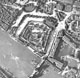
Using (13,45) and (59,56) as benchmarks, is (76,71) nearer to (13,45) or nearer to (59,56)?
(59,56)

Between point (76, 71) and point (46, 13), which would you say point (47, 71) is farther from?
point (46, 13)

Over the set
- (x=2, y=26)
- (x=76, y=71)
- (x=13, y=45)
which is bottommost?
(x=76, y=71)

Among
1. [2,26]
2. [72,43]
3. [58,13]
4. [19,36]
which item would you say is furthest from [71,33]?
[2,26]

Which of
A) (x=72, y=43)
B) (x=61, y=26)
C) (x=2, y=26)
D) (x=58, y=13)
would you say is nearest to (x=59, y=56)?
(x=72, y=43)

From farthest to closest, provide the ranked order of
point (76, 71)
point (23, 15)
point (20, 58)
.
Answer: point (23, 15) → point (20, 58) → point (76, 71)

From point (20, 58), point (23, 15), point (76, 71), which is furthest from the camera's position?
point (23, 15)

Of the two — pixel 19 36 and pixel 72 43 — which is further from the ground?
pixel 19 36

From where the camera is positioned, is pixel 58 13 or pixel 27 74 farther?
pixel 58 13
